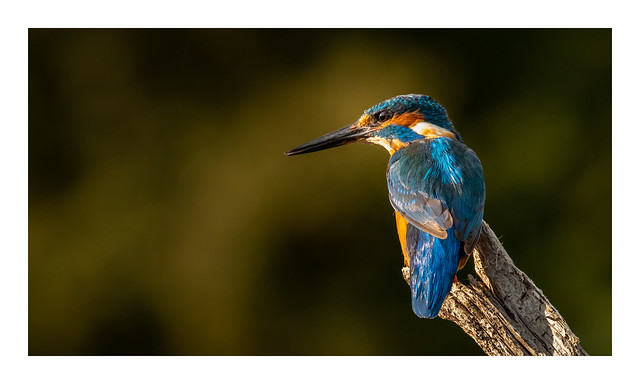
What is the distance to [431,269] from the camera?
6.57 feet

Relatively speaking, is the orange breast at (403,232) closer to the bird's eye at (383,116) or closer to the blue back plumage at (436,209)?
the blue back plumage at (436,209)

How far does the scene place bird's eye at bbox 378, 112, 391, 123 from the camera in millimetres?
2477

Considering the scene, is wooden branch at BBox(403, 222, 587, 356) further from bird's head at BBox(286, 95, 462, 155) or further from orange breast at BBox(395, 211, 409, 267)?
bird's head at BBox(286, 95, 462, 155)

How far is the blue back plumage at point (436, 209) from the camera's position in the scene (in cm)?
199

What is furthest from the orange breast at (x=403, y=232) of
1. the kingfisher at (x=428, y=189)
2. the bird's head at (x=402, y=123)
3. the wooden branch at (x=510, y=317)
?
the bird's head at (x=402, y=123)

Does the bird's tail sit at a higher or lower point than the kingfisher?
lower

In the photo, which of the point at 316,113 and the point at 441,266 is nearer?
the point at 441,266

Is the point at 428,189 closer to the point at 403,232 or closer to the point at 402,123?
the point at 403,232

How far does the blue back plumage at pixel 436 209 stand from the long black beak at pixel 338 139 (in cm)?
27

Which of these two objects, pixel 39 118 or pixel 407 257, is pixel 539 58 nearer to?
pixel 407 257

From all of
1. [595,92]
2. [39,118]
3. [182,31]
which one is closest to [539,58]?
[595,92]

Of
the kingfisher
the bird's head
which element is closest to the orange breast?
the kingfisher

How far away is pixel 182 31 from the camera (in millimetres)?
4230

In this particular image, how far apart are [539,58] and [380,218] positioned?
1.30 m
